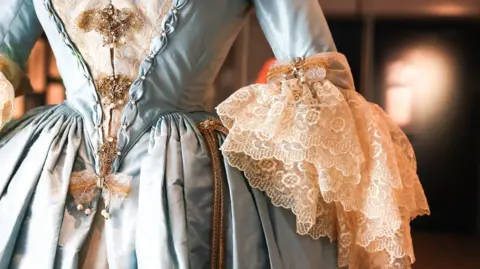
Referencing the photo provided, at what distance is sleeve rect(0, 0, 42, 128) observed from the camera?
0.85 meters

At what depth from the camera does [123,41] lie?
0.75 m

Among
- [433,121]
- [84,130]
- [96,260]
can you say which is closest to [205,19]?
[84,130]

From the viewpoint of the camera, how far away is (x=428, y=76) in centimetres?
159

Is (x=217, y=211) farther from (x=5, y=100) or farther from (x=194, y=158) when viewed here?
(x=5, y=100)

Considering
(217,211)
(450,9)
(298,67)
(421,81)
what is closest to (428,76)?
(421,81)

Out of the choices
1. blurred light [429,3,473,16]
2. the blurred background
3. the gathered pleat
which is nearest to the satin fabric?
the gathered pleat

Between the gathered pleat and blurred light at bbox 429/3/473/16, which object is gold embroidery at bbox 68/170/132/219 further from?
blurred light at bbox 429/3/473/16

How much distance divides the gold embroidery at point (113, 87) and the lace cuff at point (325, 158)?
0.41 feet

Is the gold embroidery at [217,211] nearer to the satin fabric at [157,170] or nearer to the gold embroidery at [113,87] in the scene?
the satin fabric at [157,170]

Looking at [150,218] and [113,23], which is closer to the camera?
[150,218]

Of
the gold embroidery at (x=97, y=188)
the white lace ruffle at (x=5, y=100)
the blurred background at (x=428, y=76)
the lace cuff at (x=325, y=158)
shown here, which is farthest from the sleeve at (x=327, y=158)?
the blurred background at (x=428, y=76)

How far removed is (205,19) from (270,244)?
272mm

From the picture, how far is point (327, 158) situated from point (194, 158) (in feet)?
0.47

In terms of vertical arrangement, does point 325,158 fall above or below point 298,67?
below
